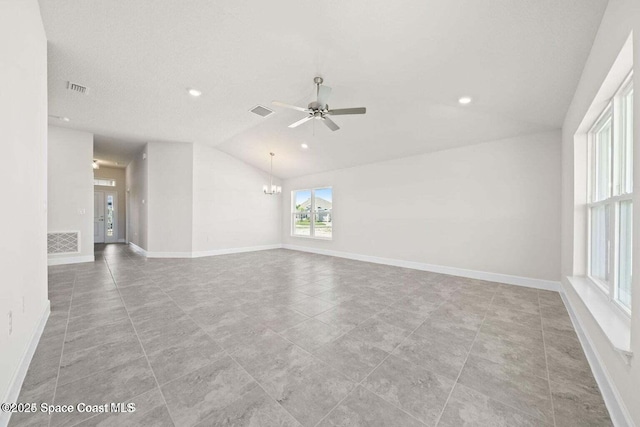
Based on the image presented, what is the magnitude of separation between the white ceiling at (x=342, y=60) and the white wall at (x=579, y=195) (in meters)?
0.22

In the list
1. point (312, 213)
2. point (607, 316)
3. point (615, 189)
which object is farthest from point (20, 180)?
point (312, 213)

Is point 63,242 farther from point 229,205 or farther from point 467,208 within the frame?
point 467,208

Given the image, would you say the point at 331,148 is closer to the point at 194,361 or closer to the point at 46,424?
the point at 194,361

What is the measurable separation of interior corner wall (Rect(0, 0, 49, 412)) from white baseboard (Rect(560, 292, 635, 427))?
3416mm

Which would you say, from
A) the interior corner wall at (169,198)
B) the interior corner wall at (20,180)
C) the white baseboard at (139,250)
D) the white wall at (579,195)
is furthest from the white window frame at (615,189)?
the white baseboard at (139,250)

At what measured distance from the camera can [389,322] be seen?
104 inches

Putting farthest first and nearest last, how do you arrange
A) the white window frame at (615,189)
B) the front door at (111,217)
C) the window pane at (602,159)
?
the front door at (111,217)
the window pane at (602,159)
the white window frame at (615,189)

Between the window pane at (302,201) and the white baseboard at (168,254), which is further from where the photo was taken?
the window pane at (302,201)

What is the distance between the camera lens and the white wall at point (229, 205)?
6.73m

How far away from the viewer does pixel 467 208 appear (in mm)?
4641

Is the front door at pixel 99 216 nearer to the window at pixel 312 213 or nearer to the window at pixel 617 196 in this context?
the window at pixel 312 213

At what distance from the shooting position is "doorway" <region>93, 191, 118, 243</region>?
31.6 ft

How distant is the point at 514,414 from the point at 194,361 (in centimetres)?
223

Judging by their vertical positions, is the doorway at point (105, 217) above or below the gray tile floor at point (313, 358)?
above
